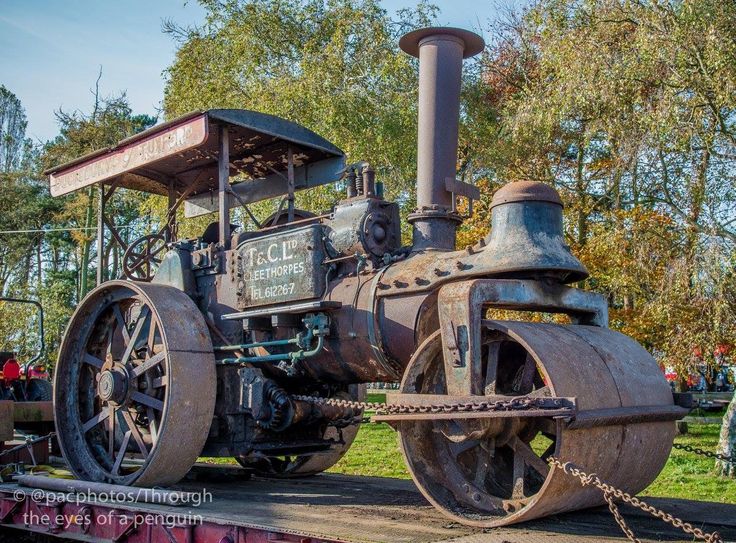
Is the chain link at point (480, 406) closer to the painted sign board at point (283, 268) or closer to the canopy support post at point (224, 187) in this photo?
the painted sign board at point (283, 268)

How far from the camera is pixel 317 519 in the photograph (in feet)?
16.3

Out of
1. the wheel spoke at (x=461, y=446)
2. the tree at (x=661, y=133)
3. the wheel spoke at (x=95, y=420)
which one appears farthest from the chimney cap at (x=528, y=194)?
the tree at (x=661, y=133)

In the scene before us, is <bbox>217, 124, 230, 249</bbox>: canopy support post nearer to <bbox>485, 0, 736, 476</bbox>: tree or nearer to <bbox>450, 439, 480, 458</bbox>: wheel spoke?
<bbox>450, 439, 480, 458</bbox>: wheel spoke

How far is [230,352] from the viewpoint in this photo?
21.8ft

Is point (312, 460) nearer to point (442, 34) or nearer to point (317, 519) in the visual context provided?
point (317, 519)

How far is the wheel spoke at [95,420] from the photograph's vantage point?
21.9 ft

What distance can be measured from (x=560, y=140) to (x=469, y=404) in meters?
15.3

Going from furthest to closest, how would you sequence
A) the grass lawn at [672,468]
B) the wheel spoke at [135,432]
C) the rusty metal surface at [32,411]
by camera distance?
the grass lawn at [672,468] → the rusty metal surface at [32,411] → the wheel spoke at [135,432]

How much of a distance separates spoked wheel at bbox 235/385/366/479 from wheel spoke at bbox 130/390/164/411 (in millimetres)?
1246

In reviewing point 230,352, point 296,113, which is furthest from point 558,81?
point 230,352

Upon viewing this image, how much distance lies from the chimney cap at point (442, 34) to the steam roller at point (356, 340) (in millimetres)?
21

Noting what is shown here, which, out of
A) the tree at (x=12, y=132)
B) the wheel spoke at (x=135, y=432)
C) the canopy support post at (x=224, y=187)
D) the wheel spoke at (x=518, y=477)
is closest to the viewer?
the wheel spoke at (x=518, y=477)

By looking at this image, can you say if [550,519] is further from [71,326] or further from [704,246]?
[704,246]

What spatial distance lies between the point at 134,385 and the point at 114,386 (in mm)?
Answer: 160
